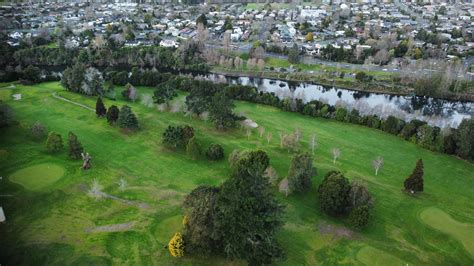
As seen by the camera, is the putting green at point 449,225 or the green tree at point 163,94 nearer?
the putting green at point 449,225

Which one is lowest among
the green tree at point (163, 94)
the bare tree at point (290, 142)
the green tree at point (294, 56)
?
the bare tree at point (290, 142)

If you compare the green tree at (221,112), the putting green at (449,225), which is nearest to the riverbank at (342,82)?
the green tree at (221,112)

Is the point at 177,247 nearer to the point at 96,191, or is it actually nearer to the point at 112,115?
the point at 96,191

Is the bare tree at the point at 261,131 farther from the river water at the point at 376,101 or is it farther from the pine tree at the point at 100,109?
the pine tree at the point at 100,109

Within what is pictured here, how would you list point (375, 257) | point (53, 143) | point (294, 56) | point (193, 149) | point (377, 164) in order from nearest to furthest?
1. point (375, 257)
2. point (377, 164)
3. point (53, 143)
4. point (193, 149)
5. point (294, 56)

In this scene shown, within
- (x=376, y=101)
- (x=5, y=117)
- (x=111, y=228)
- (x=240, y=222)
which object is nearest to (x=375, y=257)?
(x=240, y=222)

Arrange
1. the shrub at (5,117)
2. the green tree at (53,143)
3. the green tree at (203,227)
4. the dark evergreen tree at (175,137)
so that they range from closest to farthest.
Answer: the green tree at (203,227), the green tree at (53,143), the dark evergreen tree at (175,137), the shrub at (5,117)

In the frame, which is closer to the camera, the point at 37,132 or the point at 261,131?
the point at 37,132
